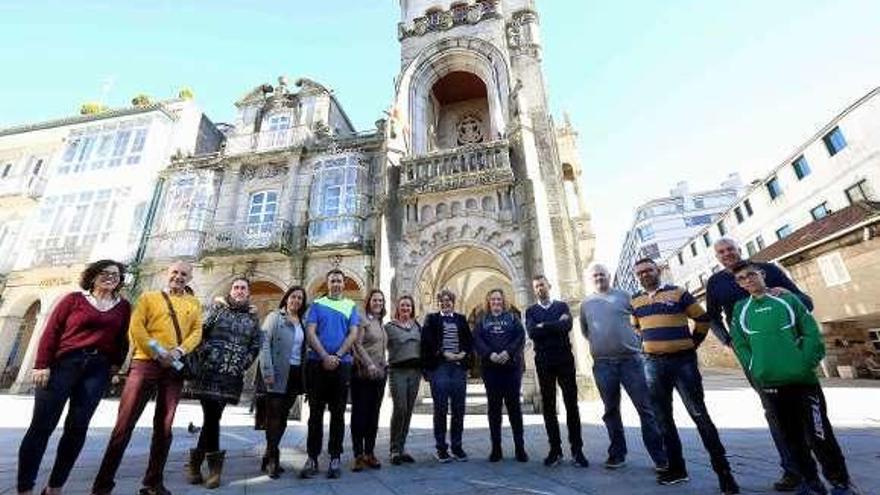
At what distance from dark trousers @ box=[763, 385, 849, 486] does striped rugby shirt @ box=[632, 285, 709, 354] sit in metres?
0.67

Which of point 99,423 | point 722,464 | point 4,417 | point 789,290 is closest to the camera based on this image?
point 722,464

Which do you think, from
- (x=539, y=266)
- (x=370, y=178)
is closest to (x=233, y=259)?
(x=370, y=178)

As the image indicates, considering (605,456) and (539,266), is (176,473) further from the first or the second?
(539,266)

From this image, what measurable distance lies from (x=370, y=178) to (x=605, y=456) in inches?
510

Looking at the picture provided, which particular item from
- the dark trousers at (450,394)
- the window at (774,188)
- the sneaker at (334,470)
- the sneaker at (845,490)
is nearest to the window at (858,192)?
the window at (774,188)

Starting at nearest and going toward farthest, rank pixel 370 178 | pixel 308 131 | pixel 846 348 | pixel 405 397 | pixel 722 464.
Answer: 1. pixel 722 464
2. pixel 405 397
3. pixel 846 348
4. pixel 370 178
5. pixel 308 131

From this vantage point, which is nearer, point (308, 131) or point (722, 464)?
point (722, 464)

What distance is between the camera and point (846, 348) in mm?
14664

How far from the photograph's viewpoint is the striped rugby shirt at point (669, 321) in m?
3.62

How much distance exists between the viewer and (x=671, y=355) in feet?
11.8

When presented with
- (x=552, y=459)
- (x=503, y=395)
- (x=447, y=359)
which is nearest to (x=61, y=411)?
(x=447, y=359)

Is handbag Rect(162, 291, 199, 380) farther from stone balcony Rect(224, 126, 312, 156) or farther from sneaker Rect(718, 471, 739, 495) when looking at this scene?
stone balcony Rect(224, 126, 312, 156)

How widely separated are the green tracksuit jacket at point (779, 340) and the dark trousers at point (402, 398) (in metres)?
3.22

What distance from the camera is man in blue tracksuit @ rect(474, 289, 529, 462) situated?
180 inches
